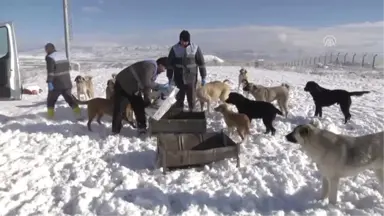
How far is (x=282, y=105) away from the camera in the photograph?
32.0 feet

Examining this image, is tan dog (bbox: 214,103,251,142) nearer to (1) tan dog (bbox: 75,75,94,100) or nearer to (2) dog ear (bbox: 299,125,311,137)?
(2) dog ear (bbox: 299,125,311,137)

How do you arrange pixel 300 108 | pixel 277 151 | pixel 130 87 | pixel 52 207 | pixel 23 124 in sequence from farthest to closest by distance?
pixel 300 108
pixel 23 124
pixel 130 87
pixel 277 151
pixel 52 207

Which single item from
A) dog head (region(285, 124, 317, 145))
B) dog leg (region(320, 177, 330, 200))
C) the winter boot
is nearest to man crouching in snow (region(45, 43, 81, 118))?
the winter boot

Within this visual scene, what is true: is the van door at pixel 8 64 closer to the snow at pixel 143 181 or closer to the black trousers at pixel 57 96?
the black trousers at pixel 57 96

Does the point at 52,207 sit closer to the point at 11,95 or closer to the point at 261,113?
the point at 261,113

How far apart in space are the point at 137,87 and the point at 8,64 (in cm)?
395

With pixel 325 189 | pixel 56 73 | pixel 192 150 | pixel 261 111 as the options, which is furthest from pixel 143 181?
pixel 56 73

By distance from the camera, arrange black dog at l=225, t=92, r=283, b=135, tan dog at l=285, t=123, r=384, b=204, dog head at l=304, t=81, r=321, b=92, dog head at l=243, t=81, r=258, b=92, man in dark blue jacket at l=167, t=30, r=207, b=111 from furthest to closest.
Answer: dog head at l=243, t=81, r=258, b=92 < dog head at l=304, t=81, r=321, b=92 < man in dark blue jacket at l=167, t=30, r=207, b=111 < black dog at l=225, t=92, r=283, b=135 < tan dog at l=285, t=123, r=384, b=204

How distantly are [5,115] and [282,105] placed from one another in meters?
7.47

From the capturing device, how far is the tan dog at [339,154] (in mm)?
4621

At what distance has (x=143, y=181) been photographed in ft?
17.9

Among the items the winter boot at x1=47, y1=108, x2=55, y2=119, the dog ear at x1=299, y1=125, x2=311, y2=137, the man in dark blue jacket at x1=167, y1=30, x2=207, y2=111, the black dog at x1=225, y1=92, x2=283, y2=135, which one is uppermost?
the man in dark blue jacket at x1=167, y1=30, x2=207, y2=111

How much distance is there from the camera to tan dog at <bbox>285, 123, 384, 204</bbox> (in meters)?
4.62

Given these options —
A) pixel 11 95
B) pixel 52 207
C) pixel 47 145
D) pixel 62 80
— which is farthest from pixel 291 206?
pixel 11 95
